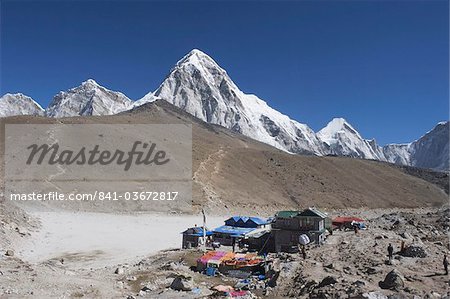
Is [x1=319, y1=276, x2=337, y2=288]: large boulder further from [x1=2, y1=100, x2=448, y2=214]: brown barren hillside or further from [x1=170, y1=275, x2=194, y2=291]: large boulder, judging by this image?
[x1=2, y1=100, x2=448, y2=214]: brown barren hillside

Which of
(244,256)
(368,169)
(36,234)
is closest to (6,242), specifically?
(36,234)

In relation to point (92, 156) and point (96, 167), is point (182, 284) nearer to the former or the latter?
point (96, 167)

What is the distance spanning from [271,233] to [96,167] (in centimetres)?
5597

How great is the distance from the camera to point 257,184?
105812mm

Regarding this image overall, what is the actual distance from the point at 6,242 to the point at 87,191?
122 ft

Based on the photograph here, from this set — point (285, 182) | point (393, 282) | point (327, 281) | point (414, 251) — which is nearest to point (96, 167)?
point (285, 182)

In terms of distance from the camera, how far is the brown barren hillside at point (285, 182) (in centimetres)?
9100

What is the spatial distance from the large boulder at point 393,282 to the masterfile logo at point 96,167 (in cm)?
5559

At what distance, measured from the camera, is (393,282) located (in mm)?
22312

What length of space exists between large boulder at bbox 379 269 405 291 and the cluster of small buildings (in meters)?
10.4

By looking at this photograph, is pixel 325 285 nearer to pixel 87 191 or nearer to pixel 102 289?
pixel 102 289

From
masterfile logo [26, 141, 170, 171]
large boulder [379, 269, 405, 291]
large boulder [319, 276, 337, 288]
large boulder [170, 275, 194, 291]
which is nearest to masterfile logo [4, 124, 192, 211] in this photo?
masterfile logo [26, 141, 170, 171]

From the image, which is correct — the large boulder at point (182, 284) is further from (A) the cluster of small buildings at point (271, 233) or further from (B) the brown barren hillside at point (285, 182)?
(B) the brown barren hillside at point (285, 182)

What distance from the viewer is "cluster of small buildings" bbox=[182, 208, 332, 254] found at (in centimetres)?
3794
